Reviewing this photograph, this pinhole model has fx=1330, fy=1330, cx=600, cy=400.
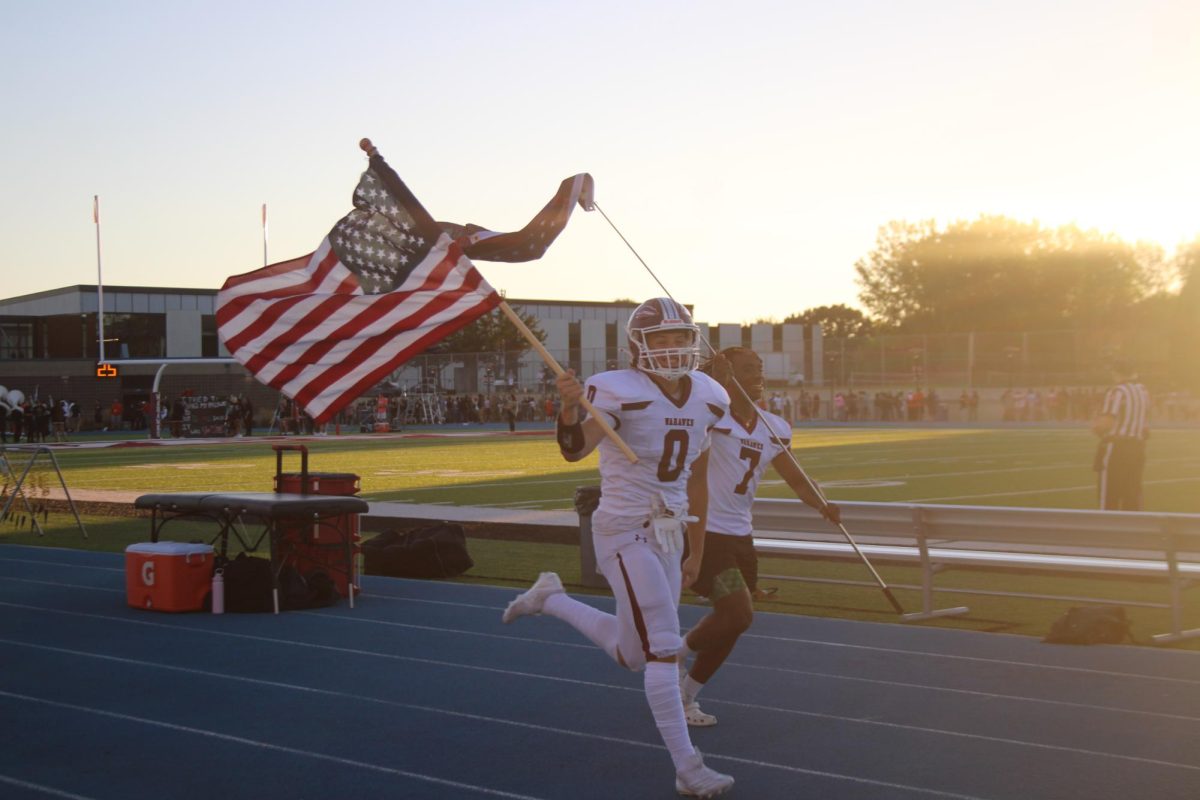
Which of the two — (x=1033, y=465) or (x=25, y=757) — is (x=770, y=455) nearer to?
(x=25, y=757)

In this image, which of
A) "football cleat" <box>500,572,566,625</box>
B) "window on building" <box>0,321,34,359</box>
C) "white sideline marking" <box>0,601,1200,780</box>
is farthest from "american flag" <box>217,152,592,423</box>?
"window on building" <box>0,321,34,359</box>

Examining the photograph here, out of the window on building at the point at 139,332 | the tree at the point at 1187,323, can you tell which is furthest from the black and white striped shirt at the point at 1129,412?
the window on building at the point at 139,332

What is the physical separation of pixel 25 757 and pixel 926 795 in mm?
4438

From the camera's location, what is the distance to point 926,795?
585cm

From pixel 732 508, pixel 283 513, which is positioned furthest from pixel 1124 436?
pixel 283 513

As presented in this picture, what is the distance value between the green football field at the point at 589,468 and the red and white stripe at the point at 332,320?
12.2 m

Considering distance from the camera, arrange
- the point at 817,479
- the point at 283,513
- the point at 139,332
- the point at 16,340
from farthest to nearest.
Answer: the point at 16,340, the point at 139,332, the point at 817,479, the point at 283,513

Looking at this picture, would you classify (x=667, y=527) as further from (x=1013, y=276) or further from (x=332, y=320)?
(x=1013, y=276)

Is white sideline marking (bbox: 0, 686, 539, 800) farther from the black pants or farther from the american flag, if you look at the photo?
the black pants

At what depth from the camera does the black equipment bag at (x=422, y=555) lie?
1354 centimetres

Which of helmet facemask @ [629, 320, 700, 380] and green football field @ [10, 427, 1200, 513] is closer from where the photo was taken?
helmet facemask @ [629, 320, 700, 380]

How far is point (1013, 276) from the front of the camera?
103m

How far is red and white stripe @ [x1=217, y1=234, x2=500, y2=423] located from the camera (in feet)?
24.4

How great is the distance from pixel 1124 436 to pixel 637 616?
10.2m
